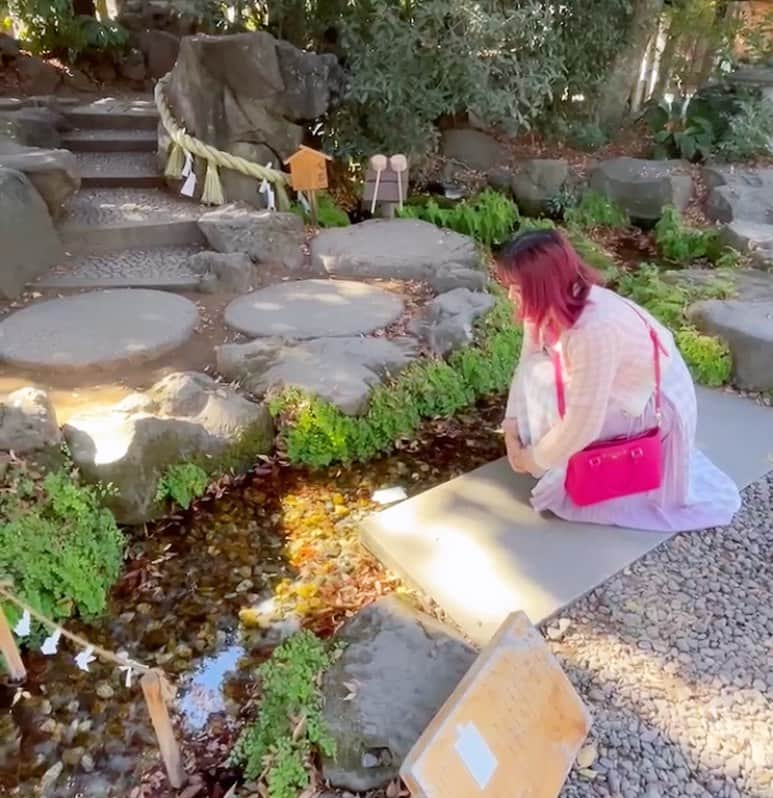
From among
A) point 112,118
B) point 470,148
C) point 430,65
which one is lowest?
point 470,148

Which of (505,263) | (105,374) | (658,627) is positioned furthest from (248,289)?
(658,627)

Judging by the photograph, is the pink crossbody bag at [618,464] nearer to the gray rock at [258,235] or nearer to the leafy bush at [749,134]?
the gray rock at [258,235]

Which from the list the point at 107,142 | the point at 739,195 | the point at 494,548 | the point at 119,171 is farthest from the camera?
the point at 739,195

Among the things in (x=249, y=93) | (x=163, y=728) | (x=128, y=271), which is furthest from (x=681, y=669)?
(x=249, y=93)

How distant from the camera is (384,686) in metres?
2.16

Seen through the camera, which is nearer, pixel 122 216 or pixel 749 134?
pixel 122 216

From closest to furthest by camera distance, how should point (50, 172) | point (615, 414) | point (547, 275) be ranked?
1. point (547, 275)
2. point (615, 414)
3. point (50, 172)

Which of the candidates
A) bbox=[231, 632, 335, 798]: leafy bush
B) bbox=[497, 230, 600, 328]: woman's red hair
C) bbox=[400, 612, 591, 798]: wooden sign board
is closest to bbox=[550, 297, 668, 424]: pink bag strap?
bbox=[497, 230, 600, 328]: woman's red hair

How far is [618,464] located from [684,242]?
14.9ft

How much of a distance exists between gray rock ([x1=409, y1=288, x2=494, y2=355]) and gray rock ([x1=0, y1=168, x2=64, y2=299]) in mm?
2480

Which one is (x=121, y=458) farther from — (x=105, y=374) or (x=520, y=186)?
(x=520, y=186)

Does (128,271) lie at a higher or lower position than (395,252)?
lower

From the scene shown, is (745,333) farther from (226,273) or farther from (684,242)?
(226,273)

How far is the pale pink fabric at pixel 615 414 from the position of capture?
2377 mm
